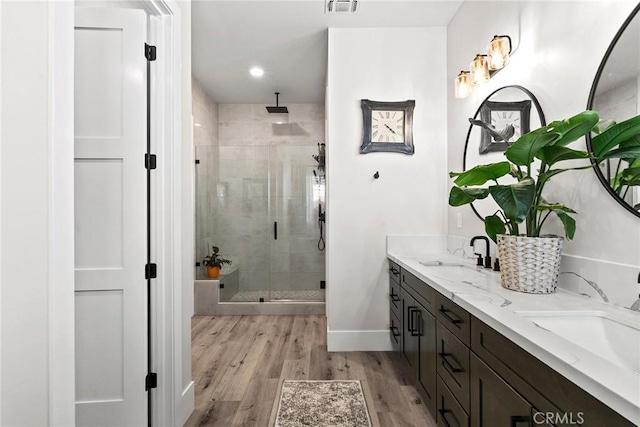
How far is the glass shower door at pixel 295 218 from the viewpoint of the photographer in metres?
4.35

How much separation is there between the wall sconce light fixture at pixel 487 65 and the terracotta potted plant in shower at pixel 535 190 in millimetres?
840

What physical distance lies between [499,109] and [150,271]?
227cm

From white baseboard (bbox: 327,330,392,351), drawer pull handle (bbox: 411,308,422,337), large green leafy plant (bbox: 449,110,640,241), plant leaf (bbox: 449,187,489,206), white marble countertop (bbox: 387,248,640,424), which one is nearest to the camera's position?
white marble countertop (bbox: 387,248,640,424)

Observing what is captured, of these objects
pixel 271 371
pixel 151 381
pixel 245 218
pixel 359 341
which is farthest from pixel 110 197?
pixel 245 218

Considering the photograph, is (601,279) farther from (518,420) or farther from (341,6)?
(341,6)

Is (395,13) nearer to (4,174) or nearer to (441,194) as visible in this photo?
(441,194)

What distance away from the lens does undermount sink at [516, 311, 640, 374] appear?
1.11m

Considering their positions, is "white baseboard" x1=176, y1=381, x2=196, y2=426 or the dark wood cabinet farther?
"white baseboard" x1=176, y1=381, x2=196, y2=426

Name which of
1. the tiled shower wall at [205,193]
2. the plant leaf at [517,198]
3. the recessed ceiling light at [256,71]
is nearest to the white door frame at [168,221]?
the plant leaf at [517,198]

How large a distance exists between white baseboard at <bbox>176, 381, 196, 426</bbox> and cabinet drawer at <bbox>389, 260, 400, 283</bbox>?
1.62m

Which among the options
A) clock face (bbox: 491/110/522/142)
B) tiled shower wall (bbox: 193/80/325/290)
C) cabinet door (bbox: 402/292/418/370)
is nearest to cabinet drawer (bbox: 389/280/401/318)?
cabinet door (bbox: 402/292/418/370)

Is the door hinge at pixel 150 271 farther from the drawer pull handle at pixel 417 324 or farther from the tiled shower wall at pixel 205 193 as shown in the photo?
the tiled shower wall at pixel 205 193

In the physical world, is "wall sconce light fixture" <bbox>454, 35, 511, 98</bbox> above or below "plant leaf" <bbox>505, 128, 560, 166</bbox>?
above

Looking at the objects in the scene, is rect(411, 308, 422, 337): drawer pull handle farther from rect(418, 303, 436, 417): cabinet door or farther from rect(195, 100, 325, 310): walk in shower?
rect(195, 100, 325, 310): walk in shower
